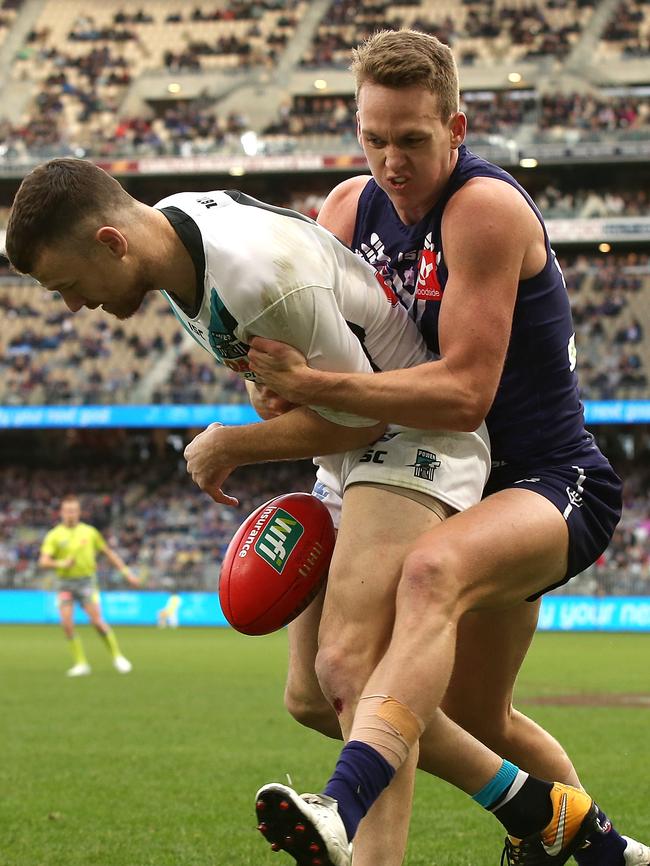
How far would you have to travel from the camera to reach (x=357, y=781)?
3498 millimetres

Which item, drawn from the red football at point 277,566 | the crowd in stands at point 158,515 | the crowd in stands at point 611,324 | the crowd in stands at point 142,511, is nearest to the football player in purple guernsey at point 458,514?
the red football at point 277,566

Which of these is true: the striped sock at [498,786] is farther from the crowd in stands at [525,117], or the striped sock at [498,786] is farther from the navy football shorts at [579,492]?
the crowd in stands at [525,117]

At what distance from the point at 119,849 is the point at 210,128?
3849 cm

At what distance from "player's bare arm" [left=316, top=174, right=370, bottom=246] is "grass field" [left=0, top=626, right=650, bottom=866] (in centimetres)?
250

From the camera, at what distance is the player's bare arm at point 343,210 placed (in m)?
4.73

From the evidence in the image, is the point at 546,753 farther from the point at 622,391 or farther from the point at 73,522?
the point at 622,391

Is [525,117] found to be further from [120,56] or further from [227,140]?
[120,56]

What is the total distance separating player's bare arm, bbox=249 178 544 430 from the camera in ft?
12.6

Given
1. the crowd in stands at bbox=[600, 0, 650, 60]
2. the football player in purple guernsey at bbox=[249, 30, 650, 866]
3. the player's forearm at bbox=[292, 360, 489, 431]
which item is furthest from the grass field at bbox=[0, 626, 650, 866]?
the crowd in stands at bbox=[600, 0, 650, 60]

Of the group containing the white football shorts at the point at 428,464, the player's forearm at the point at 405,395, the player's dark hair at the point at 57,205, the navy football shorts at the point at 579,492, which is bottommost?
the navy football shorts at the point at 579,492

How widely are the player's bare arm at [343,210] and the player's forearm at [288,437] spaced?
92 cm

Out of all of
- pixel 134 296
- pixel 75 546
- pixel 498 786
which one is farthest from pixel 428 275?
pixel 75 546

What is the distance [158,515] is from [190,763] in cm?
2839

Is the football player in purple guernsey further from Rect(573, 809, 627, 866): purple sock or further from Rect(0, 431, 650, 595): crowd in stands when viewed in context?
Rect(0, 431, 650, 595): crowd in stands
